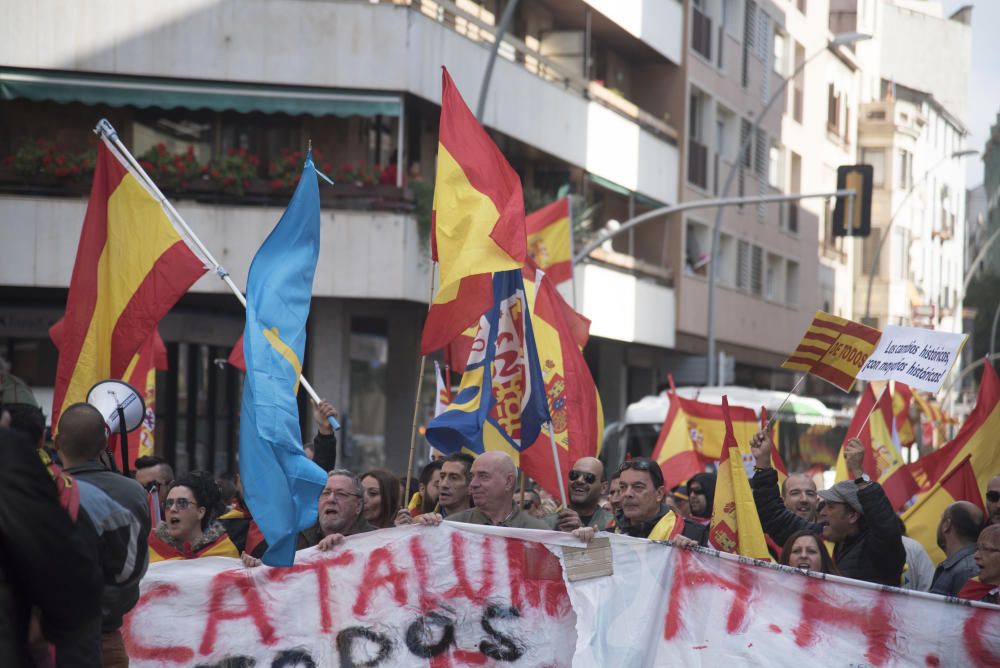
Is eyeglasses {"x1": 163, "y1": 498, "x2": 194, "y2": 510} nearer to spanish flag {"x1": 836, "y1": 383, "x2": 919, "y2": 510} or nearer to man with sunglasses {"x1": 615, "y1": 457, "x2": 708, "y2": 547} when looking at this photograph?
man with sunglasses {"x1": 615, "y1": 457, "x2": 708, "y2": 547}

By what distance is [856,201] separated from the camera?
25.5 meters

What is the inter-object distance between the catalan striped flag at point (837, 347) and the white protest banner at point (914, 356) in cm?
7

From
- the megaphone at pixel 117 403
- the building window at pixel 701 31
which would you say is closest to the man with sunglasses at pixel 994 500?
the megaphone at pixel 117 403

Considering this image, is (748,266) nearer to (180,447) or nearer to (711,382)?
(711,382)

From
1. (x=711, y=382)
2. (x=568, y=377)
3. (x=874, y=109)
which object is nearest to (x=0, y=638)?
(x=568, y=377)

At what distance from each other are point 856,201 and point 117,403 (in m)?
18.6

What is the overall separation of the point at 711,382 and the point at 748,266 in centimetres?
1012

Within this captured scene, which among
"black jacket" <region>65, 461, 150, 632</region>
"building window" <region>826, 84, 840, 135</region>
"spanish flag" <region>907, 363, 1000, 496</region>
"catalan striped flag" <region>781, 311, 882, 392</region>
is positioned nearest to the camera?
"black jacket" <region>65, 461, 150, 632</region>

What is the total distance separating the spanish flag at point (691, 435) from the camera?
15.2 metres

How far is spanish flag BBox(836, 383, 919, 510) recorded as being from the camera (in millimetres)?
13438

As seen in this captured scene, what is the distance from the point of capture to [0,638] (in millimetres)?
4711

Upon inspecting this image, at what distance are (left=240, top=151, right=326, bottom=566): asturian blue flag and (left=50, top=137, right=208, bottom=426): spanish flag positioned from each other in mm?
1385

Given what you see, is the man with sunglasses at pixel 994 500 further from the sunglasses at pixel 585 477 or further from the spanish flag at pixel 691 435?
the spanish flag at pixel 691 435

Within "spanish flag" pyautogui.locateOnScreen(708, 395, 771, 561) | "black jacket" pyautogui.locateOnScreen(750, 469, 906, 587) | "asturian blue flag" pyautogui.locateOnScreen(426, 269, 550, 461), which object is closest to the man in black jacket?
"black jacket" pyautogui.locateOnScreen(750, 469, 906, 587)
